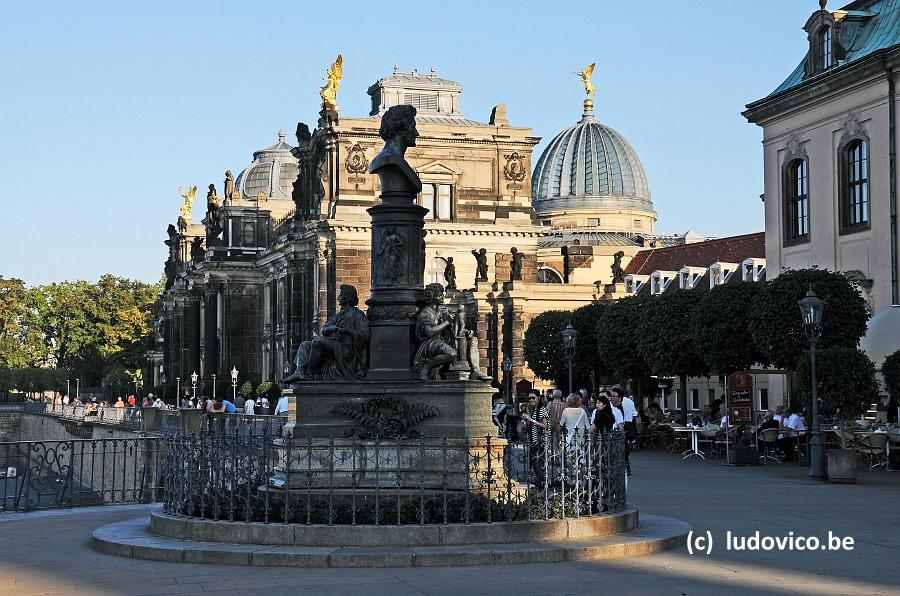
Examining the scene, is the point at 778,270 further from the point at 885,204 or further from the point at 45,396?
the point at 45,396

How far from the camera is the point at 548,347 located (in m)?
69.6

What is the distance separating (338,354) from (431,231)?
220 feet

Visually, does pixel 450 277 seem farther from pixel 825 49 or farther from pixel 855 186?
pixel 855 186

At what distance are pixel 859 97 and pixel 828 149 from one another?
2.54m

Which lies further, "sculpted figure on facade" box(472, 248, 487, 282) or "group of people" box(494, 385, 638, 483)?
"sculpted figure on facade" box(472, 248, 487, 282)

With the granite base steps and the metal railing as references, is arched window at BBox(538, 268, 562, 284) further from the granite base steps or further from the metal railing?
the granite base steps

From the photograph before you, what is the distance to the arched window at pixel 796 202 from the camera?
50469 mm

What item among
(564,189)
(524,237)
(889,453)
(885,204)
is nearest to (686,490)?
(889,453)

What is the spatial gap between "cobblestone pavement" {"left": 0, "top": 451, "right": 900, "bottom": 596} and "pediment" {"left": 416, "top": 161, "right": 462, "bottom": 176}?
65.6 meters

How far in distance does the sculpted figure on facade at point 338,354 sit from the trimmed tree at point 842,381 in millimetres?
17611

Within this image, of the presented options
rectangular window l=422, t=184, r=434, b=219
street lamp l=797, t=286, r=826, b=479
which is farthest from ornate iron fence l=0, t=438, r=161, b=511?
rectangular window l=422, t=184, r=434, b=219

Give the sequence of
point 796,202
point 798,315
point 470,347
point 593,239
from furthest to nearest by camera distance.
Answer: point 593,239 → point 796,202 → point 798,315 → point 470,347

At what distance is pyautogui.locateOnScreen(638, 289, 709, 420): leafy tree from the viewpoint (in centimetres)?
5028

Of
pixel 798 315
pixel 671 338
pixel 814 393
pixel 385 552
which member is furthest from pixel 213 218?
pixel 385 552
